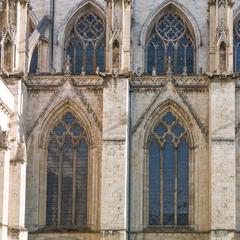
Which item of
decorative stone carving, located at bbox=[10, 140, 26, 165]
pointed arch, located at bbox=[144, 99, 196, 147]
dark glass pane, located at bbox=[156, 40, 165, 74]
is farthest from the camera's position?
dark glass pane, located at bbox=[156, 40, 165, 74]

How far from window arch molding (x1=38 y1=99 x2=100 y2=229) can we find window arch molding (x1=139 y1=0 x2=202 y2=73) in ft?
16.7

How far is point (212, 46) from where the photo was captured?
43.6 meters

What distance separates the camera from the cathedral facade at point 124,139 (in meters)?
40.5

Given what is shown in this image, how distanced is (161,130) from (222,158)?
3.62 meters

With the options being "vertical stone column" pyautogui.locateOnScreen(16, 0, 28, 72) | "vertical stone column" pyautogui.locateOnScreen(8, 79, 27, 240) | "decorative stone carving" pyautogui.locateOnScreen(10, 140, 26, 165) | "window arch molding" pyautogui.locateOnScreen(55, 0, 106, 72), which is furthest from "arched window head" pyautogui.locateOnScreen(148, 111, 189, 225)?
"vertical stone column" pyautogui.locateOnScreen(16, 0, 28, 72)

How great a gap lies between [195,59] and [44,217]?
11.4m

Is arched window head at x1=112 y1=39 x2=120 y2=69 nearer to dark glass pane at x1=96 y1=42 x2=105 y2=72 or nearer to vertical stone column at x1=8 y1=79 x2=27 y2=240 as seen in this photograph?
dark glass pane at x1=96 y1=42 x2=105 y2=72

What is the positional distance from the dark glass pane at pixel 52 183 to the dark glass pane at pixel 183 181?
5.83 meters

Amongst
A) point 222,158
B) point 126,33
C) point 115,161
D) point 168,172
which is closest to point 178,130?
point 168,172

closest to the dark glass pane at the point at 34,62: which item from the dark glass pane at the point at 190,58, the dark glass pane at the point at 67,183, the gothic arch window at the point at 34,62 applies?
the gothic arch window at the point at 34,62

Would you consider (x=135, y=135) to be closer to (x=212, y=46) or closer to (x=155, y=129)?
(x=155, y=129)

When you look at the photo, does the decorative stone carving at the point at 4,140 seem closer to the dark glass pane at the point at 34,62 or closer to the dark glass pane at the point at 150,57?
the dark glass pane at the point at 34,62

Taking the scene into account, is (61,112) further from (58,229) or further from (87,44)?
(58,229)

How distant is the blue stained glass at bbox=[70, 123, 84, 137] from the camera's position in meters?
42.7
